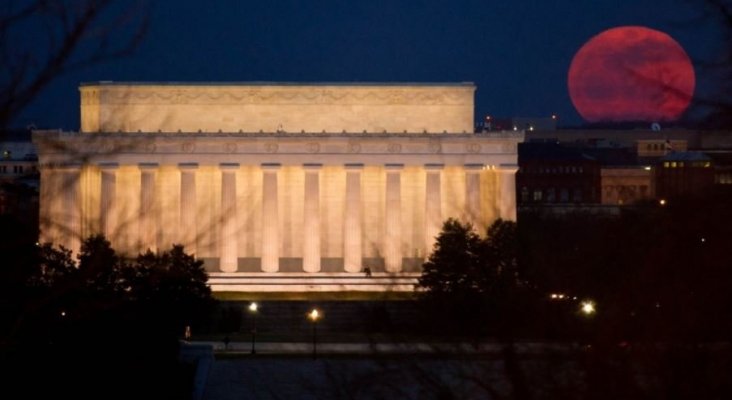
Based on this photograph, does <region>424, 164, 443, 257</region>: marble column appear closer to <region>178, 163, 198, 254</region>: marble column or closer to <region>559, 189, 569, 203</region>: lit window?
<region>178, 163, 198, 254</region>: marble column

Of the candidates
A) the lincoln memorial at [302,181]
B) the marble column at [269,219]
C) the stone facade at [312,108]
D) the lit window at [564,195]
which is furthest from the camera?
the lit window at [564,195]

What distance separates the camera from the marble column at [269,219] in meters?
104

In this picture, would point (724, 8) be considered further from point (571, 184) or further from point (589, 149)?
point (589, 149)

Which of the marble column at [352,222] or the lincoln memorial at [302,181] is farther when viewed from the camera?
the marble column at [352,222]

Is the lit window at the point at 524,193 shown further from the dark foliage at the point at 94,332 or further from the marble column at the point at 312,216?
the dark foliage at the point at 94,332

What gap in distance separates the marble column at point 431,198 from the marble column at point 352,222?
410 centimetres

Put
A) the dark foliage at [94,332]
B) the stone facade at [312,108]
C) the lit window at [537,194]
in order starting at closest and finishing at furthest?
the dark foliage at [94,332] < the stone facade at [312,108] < the lit window at [537,194]

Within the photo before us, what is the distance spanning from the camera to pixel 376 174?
105 meters

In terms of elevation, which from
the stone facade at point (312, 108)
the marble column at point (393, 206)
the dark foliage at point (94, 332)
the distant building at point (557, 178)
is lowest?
the dark foliage at point (94, 332)

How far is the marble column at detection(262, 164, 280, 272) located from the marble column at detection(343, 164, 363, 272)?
168 inches

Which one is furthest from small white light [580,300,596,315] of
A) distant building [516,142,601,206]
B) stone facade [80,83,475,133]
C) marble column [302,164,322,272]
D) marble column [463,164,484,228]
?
distant building [516,142,601,206]

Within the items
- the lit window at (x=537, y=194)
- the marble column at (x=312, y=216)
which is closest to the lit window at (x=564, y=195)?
the lit window at (x=537, y=194)

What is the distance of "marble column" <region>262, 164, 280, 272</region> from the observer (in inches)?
4075

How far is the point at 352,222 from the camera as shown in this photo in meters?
104
